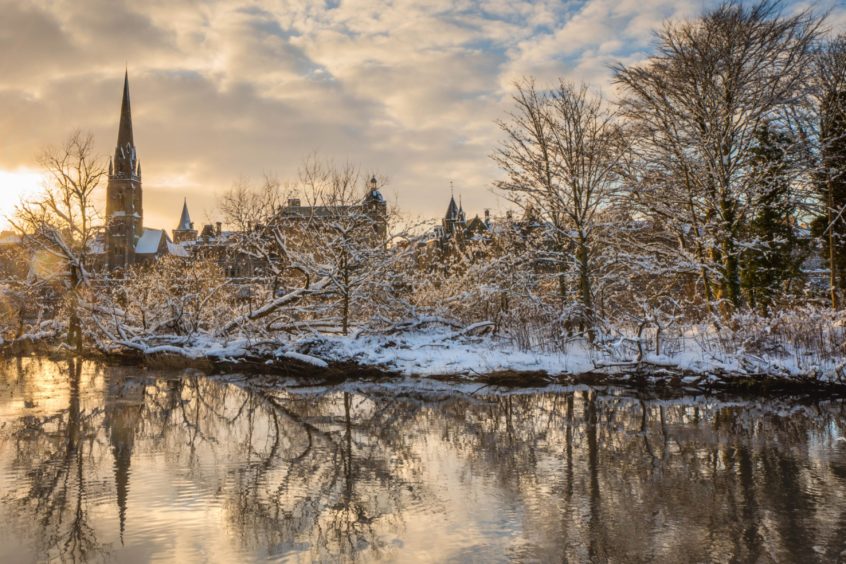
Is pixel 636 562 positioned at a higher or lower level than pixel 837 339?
lower

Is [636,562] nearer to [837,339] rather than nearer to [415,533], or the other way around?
[415,533]

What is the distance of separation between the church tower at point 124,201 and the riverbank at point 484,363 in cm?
8627

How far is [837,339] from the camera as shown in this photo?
16438mm

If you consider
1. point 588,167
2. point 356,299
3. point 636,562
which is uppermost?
point 588,167

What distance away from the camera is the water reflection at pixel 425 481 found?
647cm

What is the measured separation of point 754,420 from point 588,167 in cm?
1155

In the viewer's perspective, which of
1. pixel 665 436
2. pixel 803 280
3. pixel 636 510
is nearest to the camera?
pixel 636 510

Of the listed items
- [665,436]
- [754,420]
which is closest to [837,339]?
[754,420]

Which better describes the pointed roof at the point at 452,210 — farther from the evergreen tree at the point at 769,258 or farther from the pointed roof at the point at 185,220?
the pointed roof at the point at 185,220

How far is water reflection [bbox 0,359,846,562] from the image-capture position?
6469 mm

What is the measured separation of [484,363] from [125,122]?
3933 inches

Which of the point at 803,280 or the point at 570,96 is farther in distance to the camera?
the point at 803,280

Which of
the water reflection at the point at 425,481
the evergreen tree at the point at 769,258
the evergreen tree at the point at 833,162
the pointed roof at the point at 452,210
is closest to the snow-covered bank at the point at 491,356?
the water reflection at the point at 425,481

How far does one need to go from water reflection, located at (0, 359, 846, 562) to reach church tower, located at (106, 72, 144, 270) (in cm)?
9897
